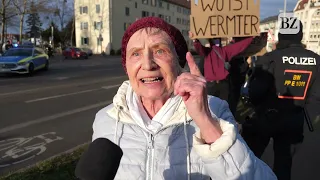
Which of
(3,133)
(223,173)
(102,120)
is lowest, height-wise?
(3,133)

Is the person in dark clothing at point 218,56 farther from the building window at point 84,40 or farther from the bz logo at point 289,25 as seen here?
the building window at point 84,40

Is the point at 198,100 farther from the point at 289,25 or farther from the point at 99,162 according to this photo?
the point at 289,25

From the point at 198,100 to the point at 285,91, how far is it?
8.30ft

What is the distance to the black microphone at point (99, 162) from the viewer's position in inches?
38.4

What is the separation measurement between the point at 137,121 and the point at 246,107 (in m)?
6.72

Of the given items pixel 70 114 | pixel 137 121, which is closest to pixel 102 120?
pixel 137 121

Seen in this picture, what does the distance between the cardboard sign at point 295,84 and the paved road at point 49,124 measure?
135 centimetres

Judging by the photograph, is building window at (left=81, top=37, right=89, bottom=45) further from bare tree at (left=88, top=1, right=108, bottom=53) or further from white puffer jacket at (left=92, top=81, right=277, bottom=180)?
white puffer jacket at (left=92, top=81, right=277, bottom=180)

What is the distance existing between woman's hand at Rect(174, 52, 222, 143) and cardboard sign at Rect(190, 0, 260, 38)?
9.48 ft

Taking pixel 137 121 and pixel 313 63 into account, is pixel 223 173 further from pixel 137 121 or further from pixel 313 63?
A: pixel 313 63

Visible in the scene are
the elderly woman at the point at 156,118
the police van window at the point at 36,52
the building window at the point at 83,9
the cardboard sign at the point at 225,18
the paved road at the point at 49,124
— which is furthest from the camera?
the building window at the point at 83,9

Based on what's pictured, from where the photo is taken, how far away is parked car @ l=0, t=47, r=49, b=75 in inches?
622

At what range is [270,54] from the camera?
360 centimetres

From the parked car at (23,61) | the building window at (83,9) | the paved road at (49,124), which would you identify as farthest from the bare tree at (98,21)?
the paved road at (49,124)
